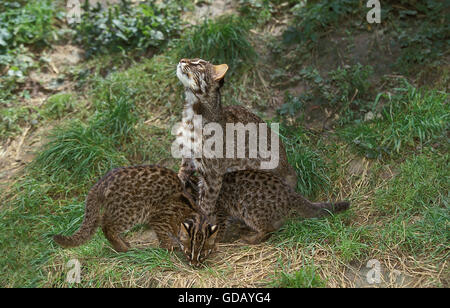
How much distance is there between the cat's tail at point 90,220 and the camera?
538 centimetres

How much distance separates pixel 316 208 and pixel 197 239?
144cm

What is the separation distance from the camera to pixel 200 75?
19.8ft

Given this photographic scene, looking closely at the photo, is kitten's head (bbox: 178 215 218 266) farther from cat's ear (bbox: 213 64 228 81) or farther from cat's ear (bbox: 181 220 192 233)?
cat's ear (bbox: 213 64 228 81)

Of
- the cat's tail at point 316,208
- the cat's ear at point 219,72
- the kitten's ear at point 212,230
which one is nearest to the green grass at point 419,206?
the cat's tail at point 316,208

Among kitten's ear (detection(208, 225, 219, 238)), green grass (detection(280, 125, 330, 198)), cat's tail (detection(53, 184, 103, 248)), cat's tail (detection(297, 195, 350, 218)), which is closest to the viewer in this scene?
cat's tail (detection(53, 184, 103, 248))

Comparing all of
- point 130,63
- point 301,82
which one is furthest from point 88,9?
point 301,82

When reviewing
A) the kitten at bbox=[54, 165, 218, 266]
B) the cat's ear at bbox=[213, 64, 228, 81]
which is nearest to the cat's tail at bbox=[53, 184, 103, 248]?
the kitten at bbox=[54, 165, 218, 266]

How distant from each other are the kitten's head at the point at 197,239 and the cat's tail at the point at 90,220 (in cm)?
93

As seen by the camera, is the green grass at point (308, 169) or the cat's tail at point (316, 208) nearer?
the cat's tail at point (316, 208)

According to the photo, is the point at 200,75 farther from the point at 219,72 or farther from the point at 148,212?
the point at 148,212

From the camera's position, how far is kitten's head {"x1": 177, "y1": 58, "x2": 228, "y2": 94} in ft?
19.8

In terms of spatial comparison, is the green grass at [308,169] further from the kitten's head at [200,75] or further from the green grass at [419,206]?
the kitten's head at [200,75]

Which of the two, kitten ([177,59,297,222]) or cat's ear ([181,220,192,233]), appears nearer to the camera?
cat's ear ([181,220,192,233])

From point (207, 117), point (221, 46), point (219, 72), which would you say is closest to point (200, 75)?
point (219, 72)
